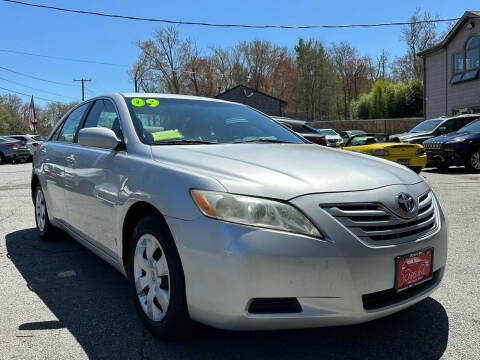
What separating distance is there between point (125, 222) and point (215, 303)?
942mm

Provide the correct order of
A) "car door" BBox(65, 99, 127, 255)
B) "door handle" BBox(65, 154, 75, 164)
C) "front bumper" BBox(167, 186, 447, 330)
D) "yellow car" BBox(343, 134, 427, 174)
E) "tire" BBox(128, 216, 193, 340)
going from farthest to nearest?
"yellow car" BBox(343, 134, 427, 174)
"door handle" BBox(65, 154, 75, 164)
"car door" BBox(65, 99, 127, 255)
"tire" BBox(128, 216, 193, 340)
"front bumper" BBox(167, 186, 447, 330)

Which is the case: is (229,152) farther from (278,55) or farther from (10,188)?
(278,55)

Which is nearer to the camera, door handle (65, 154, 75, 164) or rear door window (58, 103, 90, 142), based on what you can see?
door handle (65, 154, 75, 164)

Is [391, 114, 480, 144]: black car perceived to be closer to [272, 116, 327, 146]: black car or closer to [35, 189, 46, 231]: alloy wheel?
[272, 116, 327, 146]: black car

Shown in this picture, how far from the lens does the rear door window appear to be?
409 centimetres

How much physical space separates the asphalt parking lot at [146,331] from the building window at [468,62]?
22.0 meters

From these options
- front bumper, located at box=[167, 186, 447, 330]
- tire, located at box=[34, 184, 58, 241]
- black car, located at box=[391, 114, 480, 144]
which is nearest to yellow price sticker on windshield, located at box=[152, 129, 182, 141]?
front bumper, located at box=[167, 186, 447, 330]

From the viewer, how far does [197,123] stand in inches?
129

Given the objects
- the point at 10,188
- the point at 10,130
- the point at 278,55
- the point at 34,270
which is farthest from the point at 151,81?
the point at 34,270

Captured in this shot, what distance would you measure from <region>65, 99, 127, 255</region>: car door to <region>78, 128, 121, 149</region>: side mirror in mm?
86

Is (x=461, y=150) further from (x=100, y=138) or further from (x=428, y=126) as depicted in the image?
(x=100, y=138)

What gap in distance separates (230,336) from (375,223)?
43.0 inches

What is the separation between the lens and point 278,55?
63.0 m

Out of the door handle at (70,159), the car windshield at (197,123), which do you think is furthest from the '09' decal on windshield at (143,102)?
the door handle at (70,159)
